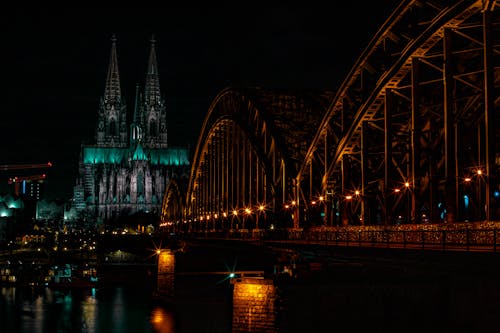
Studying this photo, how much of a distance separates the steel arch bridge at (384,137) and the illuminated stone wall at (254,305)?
9.76m

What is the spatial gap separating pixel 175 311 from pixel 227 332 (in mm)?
17740

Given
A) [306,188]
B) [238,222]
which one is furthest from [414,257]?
[238,222]

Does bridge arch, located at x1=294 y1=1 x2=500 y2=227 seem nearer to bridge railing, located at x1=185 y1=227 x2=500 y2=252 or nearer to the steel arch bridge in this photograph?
the steel arch bridge

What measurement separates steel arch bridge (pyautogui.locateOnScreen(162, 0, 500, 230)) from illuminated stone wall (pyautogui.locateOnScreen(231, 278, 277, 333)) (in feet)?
32.0

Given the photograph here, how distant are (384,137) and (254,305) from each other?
2235 centimetres

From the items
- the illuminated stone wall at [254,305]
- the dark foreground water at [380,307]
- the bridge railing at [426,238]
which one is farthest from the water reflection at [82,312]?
the illuminated stone wall at [254,305]

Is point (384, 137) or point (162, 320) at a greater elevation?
point (384, 137)

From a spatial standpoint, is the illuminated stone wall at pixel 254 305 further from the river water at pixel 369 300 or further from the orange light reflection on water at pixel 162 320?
the orange light reflection on water at pixel 162 320

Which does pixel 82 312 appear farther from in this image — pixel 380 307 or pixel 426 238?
pixel 426 238

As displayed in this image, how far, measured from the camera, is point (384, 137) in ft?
197

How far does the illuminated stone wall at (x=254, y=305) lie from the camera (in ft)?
133

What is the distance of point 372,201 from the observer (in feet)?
205

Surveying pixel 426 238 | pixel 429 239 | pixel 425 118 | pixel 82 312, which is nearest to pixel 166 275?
pixel 82 312

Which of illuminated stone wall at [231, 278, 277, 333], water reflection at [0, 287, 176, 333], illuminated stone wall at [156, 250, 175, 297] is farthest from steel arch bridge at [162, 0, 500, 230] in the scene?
water reflection at [0, 287, 176, 333]
